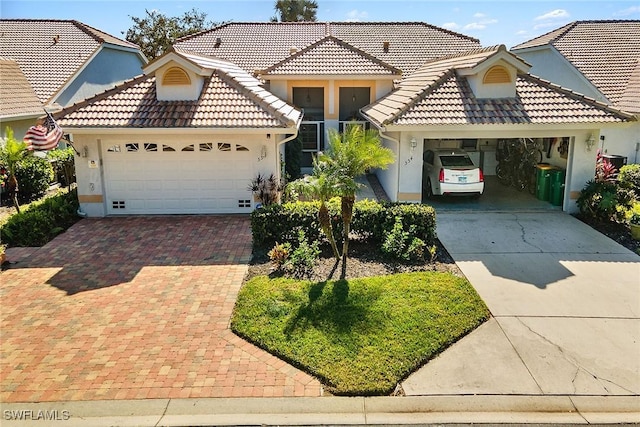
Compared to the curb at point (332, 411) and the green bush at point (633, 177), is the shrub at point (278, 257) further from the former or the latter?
the green bush at point (633, 177)

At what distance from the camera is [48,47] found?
25.5m

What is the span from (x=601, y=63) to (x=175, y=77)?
19886 mm

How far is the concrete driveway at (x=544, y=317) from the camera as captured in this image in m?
6.82

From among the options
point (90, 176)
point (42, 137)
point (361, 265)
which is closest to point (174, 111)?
point (90, 176)

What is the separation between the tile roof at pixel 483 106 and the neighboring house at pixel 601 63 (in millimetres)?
6544

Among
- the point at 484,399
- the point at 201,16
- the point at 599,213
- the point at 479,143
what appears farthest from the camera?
the point at 201,16

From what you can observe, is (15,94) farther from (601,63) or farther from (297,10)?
(297,10)

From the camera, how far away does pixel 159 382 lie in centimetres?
679

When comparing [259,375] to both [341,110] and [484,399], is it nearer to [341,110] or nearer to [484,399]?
[484,399]

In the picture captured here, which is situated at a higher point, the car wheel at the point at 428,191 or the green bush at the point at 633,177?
the green bush at the point at 633,177

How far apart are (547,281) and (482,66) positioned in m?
7.44

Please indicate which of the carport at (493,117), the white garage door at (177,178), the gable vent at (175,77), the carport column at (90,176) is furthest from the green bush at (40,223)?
the carport at (493,117)

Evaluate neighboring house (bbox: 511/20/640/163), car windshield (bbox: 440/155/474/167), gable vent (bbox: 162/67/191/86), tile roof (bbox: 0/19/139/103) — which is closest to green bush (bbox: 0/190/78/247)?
gable vent (bbox: 162/67/191/86)

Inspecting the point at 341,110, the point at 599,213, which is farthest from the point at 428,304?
the point at 341,110
